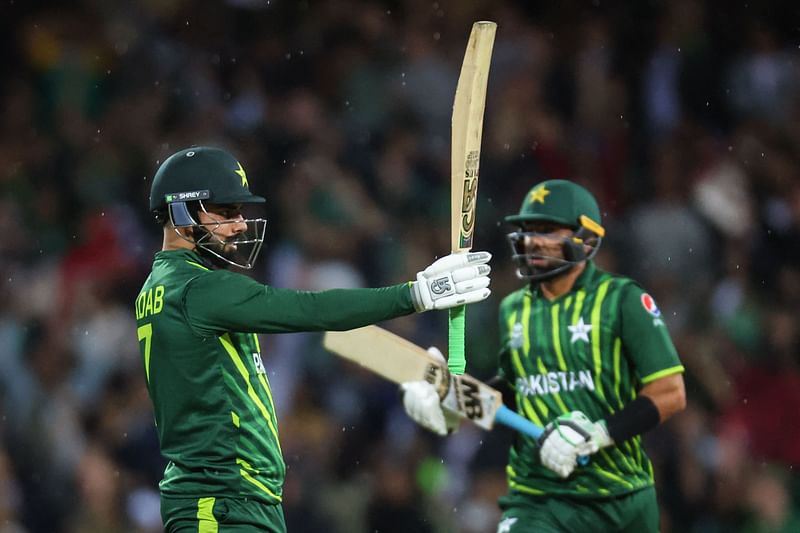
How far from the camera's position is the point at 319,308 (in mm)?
3525

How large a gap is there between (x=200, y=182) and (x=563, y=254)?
175 centimetres

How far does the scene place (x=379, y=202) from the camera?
792cm

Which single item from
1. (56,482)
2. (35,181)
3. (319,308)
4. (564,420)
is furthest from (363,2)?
(319,308)

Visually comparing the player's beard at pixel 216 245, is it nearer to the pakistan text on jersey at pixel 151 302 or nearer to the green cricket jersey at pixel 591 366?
the pakistan text on jersey at pixel 151 302

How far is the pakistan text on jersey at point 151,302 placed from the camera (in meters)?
3.77

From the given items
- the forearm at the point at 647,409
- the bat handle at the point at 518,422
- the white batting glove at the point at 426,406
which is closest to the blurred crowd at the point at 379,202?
the white batting glove at the point at 426,406

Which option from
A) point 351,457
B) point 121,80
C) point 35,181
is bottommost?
point 351,457

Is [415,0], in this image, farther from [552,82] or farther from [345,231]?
[345,231]

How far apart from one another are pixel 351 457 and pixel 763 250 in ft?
9.28

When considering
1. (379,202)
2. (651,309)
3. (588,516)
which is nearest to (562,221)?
(651,309)

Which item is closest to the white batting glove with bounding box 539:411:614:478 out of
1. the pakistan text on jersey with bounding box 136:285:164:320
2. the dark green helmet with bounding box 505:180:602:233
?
the dark green helmet with bounding box 505:180:602:233

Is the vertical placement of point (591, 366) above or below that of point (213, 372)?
below

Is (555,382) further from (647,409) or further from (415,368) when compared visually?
(415,368)

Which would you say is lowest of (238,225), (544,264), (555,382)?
(555,382)
